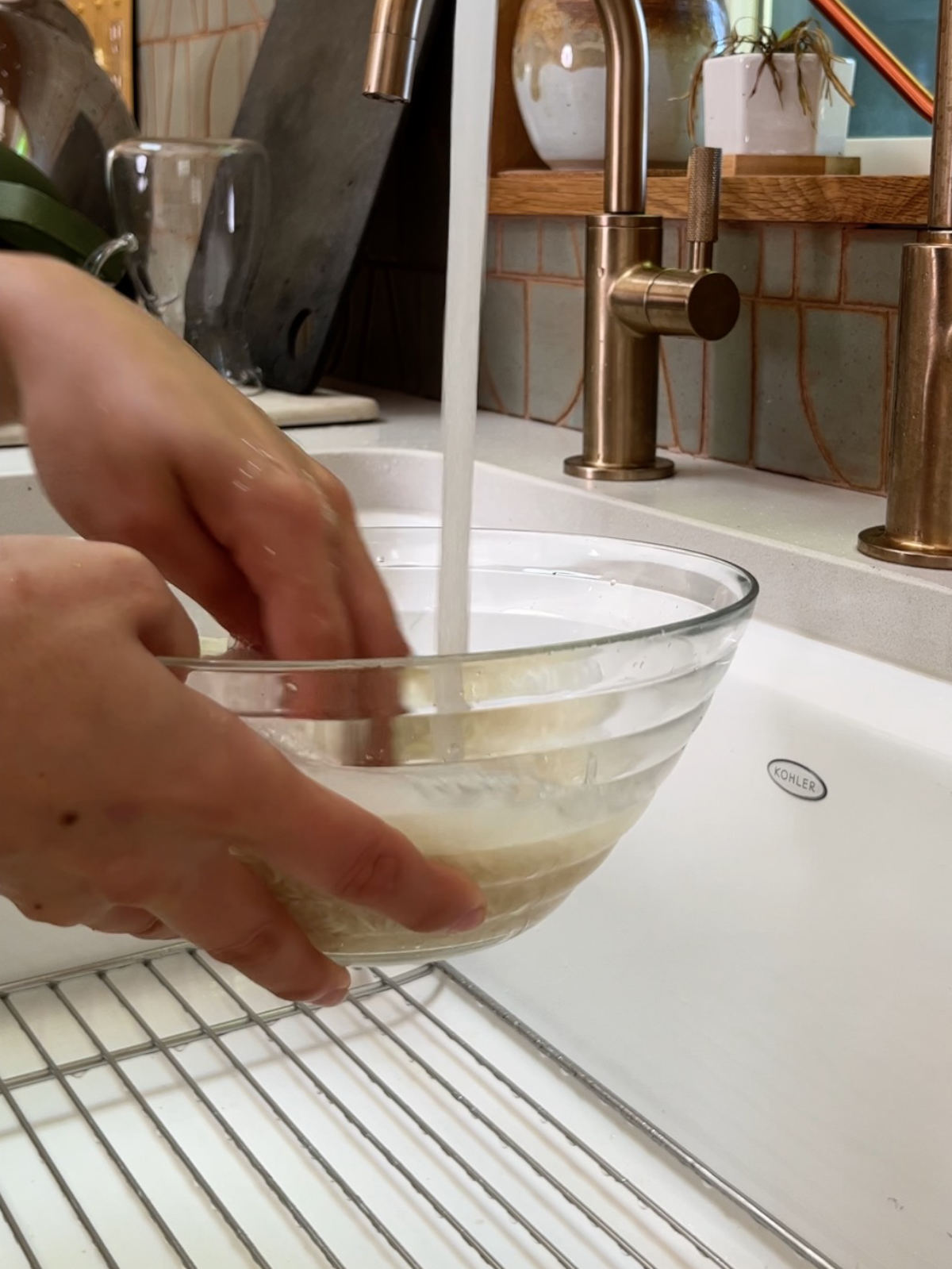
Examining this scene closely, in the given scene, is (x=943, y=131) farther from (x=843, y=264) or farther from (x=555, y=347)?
(x=555, y=347)

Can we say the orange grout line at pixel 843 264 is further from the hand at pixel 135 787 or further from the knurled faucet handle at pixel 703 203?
the hand at pixel 135 787

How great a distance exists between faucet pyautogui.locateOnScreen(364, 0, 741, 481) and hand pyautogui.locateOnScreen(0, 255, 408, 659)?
385mm

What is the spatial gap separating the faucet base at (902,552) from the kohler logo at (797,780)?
0.33 feet

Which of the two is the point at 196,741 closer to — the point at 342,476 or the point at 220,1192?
the point at 220,1192

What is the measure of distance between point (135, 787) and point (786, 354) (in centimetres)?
67

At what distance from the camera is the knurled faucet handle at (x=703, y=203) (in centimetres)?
80

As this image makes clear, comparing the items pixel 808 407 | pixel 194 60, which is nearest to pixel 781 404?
pixel 808 407

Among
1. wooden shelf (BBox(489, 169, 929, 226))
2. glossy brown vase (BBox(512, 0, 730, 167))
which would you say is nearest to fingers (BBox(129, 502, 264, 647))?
wooden shelf (BBox(489, 169, 929, 226))

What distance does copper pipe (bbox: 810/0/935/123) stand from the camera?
35.9 inches

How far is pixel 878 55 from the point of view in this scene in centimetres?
93

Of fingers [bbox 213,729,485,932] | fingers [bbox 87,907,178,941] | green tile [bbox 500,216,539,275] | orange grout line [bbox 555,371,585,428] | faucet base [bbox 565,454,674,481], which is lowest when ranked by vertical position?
fingers [bbox 87,907,178,941]

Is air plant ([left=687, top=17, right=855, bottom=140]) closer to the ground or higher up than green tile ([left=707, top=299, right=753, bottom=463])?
higher up

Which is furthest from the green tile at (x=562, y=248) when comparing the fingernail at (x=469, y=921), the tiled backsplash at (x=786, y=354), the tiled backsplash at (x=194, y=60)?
the fingernail at (x=469, y=921)

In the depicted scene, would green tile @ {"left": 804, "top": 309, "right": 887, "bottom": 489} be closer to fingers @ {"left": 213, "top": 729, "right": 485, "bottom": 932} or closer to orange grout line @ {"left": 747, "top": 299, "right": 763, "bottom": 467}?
orange grout line @ {"left": 747, "top": 299, "right": 763, "bottom": 467}
